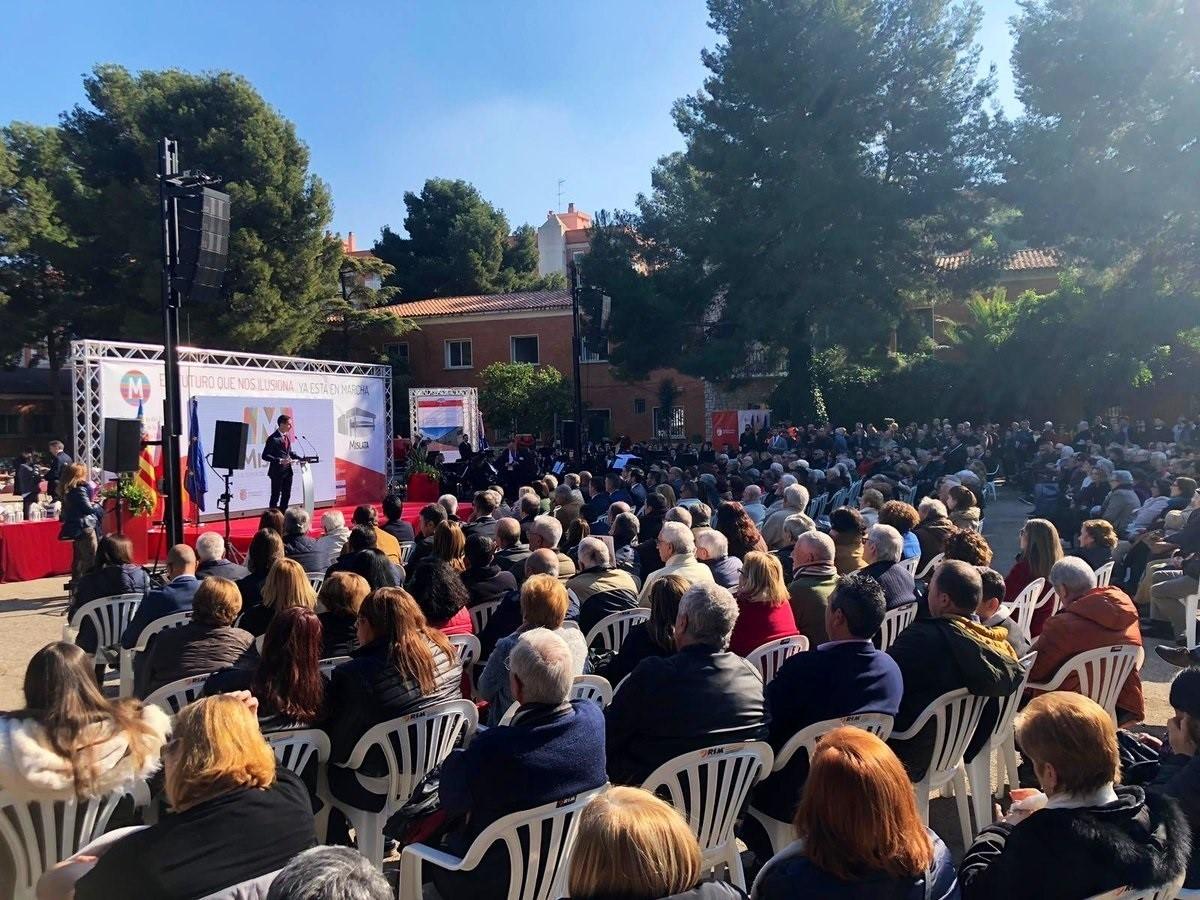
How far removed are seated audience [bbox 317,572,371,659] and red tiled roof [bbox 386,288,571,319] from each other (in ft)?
80.1

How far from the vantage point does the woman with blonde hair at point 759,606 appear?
3.90 m

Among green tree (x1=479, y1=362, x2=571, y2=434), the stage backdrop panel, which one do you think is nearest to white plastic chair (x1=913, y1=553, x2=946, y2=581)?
the stage backdrop panel

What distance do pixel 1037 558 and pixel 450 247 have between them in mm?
34959

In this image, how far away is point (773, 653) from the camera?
12.5 feet

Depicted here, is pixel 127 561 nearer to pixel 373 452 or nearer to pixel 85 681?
pixel 85 681

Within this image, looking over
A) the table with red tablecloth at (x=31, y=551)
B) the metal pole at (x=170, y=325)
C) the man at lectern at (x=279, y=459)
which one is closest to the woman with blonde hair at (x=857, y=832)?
the metal pole at (x=170, y=325)

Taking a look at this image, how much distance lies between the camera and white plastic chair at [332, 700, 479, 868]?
3.05 meters

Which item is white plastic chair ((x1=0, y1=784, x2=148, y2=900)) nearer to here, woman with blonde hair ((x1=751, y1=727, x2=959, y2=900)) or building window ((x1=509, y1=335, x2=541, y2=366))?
woman with blonde hair ((x1=751, y1=727, x2=959, y2=900))

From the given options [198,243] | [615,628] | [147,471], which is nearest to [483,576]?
[615,628]

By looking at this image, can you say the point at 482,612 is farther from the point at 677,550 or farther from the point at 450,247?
the point at 450,247

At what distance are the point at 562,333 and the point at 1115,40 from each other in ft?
53.1

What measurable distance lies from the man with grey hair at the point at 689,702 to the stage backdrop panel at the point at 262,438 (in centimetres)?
1206

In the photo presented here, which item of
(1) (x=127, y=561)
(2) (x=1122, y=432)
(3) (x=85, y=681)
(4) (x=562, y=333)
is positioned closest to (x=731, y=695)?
(3) (x=85, y=681)

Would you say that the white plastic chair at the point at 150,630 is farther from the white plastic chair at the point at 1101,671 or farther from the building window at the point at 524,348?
the building window at the point at 524,348
